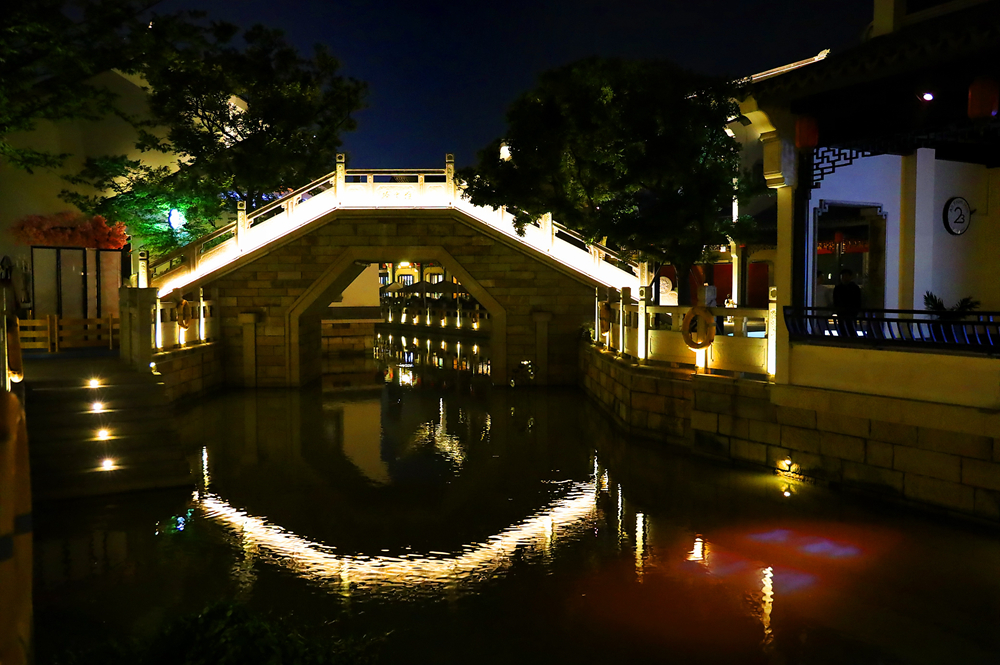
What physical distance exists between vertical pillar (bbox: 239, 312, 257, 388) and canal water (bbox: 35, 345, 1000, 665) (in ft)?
24.5

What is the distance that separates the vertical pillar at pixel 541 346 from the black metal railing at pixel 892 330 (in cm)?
906

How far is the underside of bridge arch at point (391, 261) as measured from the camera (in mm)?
19219

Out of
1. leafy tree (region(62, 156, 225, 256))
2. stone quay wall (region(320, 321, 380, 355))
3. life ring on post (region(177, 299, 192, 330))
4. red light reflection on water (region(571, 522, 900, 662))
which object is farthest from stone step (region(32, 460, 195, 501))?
stone quay wall (region(320, 321, 380, 355))

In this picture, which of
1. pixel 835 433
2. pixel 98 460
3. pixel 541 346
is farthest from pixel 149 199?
pixel 835 433

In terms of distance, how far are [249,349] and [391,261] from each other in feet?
13.3

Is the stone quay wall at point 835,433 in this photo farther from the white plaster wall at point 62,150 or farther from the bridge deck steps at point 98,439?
the white plaster wall at point 62,150

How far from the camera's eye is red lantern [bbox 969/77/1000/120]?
794 centimetres

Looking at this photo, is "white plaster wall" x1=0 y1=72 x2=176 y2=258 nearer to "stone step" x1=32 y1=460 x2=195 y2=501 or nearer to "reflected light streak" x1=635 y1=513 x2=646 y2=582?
"stone step" x1=32 y1=460 x2=195 y2=501

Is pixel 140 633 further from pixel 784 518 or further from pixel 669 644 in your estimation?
pixel 784 518

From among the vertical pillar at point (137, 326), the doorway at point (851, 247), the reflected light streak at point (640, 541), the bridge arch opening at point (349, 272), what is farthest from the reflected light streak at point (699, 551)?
the bridge arch opening at point (349, 272)

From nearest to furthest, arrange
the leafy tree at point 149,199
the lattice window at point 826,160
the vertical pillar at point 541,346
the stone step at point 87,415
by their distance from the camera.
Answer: the stone step at point 87,415
the lattice window at point 826,160
the vertical pillar at point 541,346
the leafy tree at point 149,199

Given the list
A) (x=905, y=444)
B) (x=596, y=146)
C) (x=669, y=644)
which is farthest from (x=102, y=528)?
(x=596, y=146)

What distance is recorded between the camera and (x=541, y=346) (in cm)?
1955

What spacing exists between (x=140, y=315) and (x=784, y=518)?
983cm
